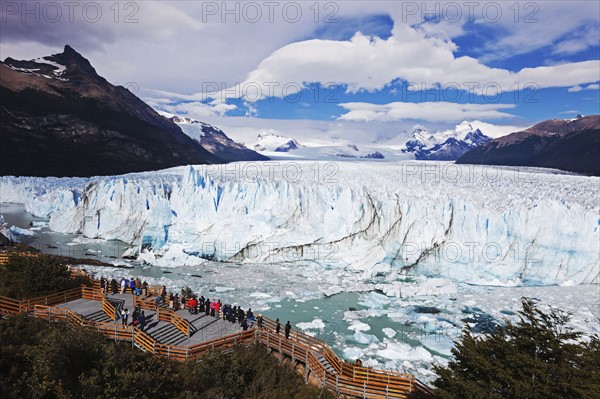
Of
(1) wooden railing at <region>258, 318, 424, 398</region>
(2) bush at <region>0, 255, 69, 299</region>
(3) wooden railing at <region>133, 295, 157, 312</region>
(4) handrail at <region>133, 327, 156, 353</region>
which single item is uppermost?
(2) bush at <region>0, 255, 69, 299</region>

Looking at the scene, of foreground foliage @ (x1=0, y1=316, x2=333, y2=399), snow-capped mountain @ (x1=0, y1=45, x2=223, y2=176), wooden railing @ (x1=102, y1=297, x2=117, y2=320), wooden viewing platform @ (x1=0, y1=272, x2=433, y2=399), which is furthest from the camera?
snow-capped mountain @ (x1=0, y1=45, x2=223, y2=176)

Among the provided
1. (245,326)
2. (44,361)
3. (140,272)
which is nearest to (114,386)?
(44,361)

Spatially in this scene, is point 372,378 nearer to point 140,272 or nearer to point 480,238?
point 480,238

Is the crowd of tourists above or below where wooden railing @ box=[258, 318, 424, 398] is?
above

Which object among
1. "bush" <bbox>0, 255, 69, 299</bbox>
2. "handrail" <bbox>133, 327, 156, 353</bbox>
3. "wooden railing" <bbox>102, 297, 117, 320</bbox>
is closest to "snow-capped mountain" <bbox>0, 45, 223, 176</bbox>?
"bush" <bbox>0, 255, 69, 299</bbox>

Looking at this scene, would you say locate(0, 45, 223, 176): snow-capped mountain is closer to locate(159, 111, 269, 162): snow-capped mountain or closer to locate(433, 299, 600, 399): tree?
locate(159, 111, 269, 162): snow-capped mountain

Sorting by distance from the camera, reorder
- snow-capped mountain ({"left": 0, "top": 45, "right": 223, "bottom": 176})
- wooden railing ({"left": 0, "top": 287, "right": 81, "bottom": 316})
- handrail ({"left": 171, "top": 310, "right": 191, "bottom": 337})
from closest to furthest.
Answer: handrail ({"left": 171, "top": 310, "right": 191, "bottom": 337}) < wooden railing ({"left": 0, "top": 287, "right": 81, "bottom": 316}) < snow-capped mountain ({"left": 0, "top": 45, "right": 223, "bottom": 176})

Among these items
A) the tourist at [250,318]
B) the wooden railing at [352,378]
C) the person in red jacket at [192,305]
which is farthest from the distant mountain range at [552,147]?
the person in red jacket at [192,305]

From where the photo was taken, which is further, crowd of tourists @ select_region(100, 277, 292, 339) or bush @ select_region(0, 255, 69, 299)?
bush @ select_region(0, 255, 69, 299)
